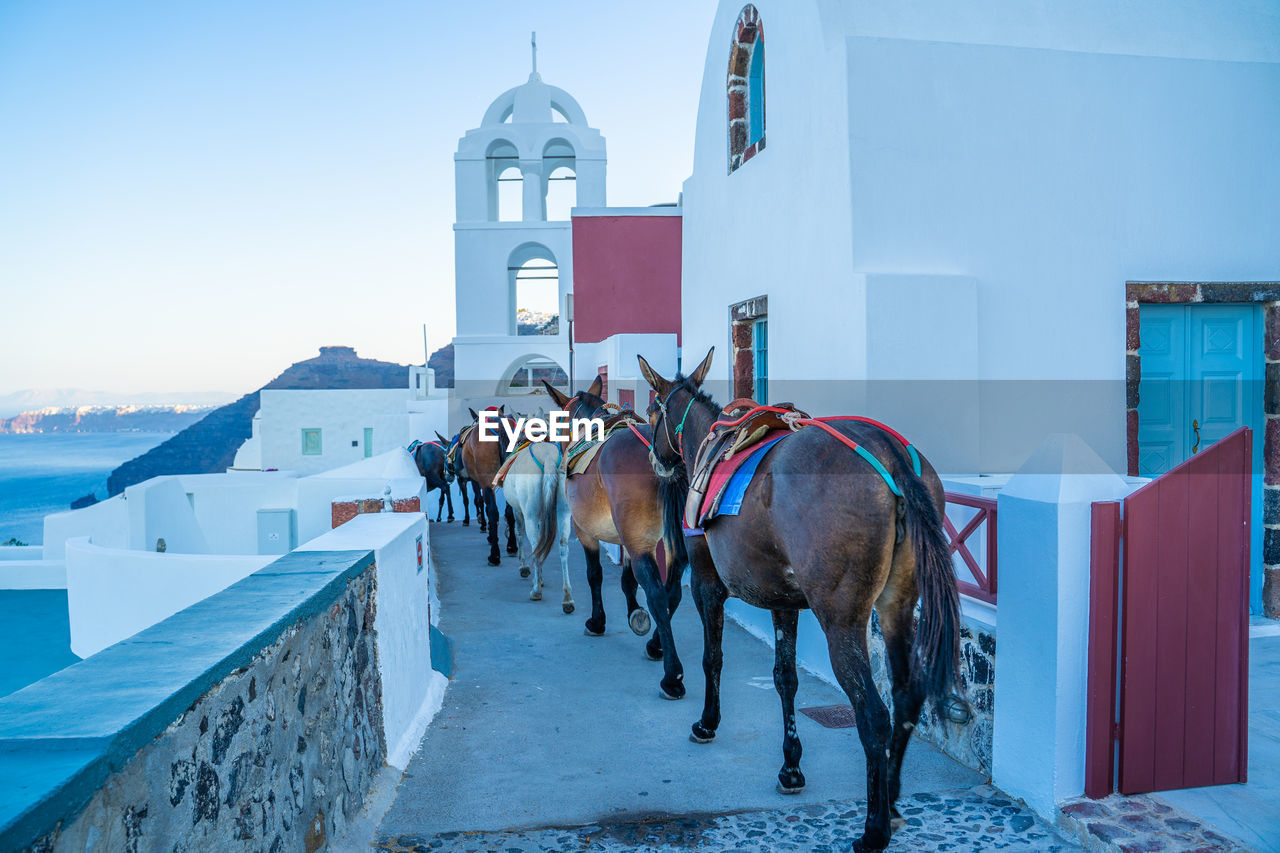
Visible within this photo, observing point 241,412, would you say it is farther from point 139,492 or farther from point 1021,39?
point 1021,39

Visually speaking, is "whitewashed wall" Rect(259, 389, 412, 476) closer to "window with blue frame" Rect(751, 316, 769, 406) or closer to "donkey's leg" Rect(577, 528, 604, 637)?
"window with blue frame" Rect(751, 316, 769, 406)

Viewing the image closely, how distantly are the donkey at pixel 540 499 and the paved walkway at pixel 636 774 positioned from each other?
1.67 metres

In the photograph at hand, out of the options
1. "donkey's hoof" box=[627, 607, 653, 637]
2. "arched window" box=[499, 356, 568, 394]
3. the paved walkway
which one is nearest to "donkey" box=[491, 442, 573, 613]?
the paved walkway

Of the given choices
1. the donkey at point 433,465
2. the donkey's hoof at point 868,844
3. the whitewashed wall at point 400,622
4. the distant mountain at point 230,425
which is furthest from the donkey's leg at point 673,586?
the distant mountain at point 230,425

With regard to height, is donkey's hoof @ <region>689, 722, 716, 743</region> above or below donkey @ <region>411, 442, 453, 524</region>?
below

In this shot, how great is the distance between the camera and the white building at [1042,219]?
607 centimetres

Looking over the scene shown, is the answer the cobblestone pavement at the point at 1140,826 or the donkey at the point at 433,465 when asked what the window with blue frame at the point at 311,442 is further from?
the cobblestone pavement at the point at 1140,826

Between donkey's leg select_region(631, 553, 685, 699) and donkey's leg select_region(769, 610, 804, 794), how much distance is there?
3.94 ft

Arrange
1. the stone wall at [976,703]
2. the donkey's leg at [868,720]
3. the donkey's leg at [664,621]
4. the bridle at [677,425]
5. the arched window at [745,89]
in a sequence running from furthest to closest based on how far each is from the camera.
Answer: the arched window at [745,89], the donkey's leg at [664,621], the bridle at [677,425], the stone wall at [976,703], the donkey's leg at [868,720]

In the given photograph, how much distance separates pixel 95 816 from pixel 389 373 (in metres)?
102

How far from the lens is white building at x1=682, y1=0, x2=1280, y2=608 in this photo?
607 cm

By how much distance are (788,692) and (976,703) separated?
91 cm

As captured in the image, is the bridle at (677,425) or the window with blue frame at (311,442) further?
the window with blue frame at (311,442)

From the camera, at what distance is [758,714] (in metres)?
5.23
